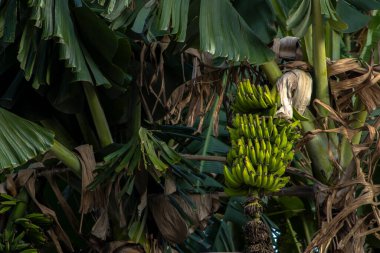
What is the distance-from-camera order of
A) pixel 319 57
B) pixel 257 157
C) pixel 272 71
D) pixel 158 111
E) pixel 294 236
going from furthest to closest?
pixel 294 236 < pixel 158 111 < pixel 272 71 < pixel 319 57 < pixel 257 157

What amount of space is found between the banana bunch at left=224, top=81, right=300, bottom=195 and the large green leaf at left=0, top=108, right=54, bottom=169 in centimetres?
85

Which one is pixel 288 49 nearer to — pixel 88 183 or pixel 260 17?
pixel 260 17

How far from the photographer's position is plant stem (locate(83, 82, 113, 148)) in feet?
13.7

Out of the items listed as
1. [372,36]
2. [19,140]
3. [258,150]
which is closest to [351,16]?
[372,36]

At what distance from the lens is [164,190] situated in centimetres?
405

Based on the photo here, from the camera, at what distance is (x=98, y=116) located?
13.8 ft

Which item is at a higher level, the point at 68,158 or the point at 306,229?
the point at 68,158

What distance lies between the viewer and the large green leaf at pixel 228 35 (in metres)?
3.74

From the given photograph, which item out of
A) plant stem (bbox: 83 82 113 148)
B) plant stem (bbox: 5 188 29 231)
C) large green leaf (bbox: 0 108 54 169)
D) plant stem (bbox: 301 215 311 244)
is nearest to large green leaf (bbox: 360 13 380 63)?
plant stem (bbox: 301 215 311 244)

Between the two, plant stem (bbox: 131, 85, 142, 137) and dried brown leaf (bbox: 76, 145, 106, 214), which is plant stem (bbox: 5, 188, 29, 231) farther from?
plant stem (bbox: 131, 85, 142, 137)

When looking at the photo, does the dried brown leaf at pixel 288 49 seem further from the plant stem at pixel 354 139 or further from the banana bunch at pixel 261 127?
the banana bunch at pixel 261 127

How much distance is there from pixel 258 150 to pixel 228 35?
0.71 metres

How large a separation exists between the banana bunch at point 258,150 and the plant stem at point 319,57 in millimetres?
424

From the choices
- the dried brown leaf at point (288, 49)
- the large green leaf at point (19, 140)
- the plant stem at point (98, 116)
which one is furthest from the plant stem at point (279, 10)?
the large green leaf at point (19, 140)
